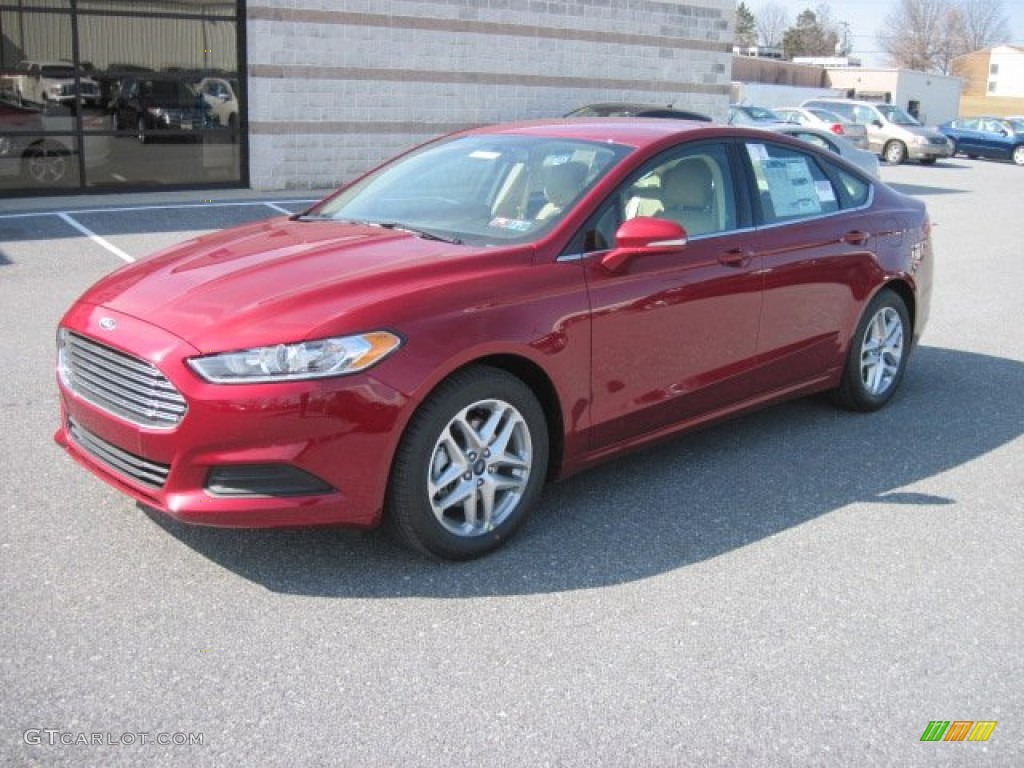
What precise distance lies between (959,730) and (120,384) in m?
2.96

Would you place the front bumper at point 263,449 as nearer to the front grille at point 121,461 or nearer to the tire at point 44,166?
the front grille at point 121,461

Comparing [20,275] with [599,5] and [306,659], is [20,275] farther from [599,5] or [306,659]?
[599,5]

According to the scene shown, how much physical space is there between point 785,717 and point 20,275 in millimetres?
8524

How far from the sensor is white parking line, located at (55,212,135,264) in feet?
36.2

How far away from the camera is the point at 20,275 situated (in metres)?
9.77

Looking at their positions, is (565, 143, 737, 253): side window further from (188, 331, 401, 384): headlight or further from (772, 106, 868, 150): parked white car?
(772, 106, 868, 150): parked white car

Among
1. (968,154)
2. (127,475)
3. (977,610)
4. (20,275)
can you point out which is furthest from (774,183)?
(968,154)

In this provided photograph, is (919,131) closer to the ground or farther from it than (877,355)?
farther from it

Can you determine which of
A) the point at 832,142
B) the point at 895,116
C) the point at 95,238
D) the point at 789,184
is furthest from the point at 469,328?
the point at 895,116

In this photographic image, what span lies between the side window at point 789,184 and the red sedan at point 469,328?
14 mm

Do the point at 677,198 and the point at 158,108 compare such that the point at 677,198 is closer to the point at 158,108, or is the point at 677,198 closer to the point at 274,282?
the point at 274,282

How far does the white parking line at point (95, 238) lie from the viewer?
11.0 meters

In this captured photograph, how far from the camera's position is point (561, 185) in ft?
15.6

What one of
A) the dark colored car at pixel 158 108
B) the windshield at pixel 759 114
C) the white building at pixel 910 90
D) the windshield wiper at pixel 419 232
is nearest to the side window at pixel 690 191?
the windshield wiper at pixel 419 232
